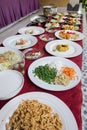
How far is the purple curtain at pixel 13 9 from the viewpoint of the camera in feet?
6.15

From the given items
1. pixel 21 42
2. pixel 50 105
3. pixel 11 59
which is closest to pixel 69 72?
pixel 50 105

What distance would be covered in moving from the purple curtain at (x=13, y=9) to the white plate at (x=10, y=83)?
1.20 m

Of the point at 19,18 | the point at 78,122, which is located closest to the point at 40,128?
the point at 78,122

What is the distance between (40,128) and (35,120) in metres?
0.03

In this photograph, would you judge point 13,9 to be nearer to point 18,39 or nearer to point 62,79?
point 18,39

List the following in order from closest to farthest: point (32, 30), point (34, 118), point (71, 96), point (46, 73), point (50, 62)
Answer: point (34, 118)
point (71, 96)
point (46, 73)
point (50, 62)
point (32, 30)

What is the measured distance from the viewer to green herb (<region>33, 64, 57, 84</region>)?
32.5 inches

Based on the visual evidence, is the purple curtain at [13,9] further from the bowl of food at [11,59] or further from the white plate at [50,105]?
the white plate at [50,105]

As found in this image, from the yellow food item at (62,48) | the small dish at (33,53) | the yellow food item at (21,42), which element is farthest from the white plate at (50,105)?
the yellow food item at (21,42)

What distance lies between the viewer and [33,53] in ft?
3.59

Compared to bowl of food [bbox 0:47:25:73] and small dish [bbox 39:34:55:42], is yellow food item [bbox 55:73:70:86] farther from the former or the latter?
small dish [bbox 39:34:55:42]

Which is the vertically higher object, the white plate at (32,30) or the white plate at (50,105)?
the white plate at (32,30)

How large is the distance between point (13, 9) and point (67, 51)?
1.31 metres

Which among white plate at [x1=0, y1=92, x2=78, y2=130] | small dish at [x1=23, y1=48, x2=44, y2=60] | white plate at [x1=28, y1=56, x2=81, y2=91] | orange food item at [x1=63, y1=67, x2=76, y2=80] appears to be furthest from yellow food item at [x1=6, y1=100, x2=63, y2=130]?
small dish at [x1=23, y1=48, x2=44, y2=60]
